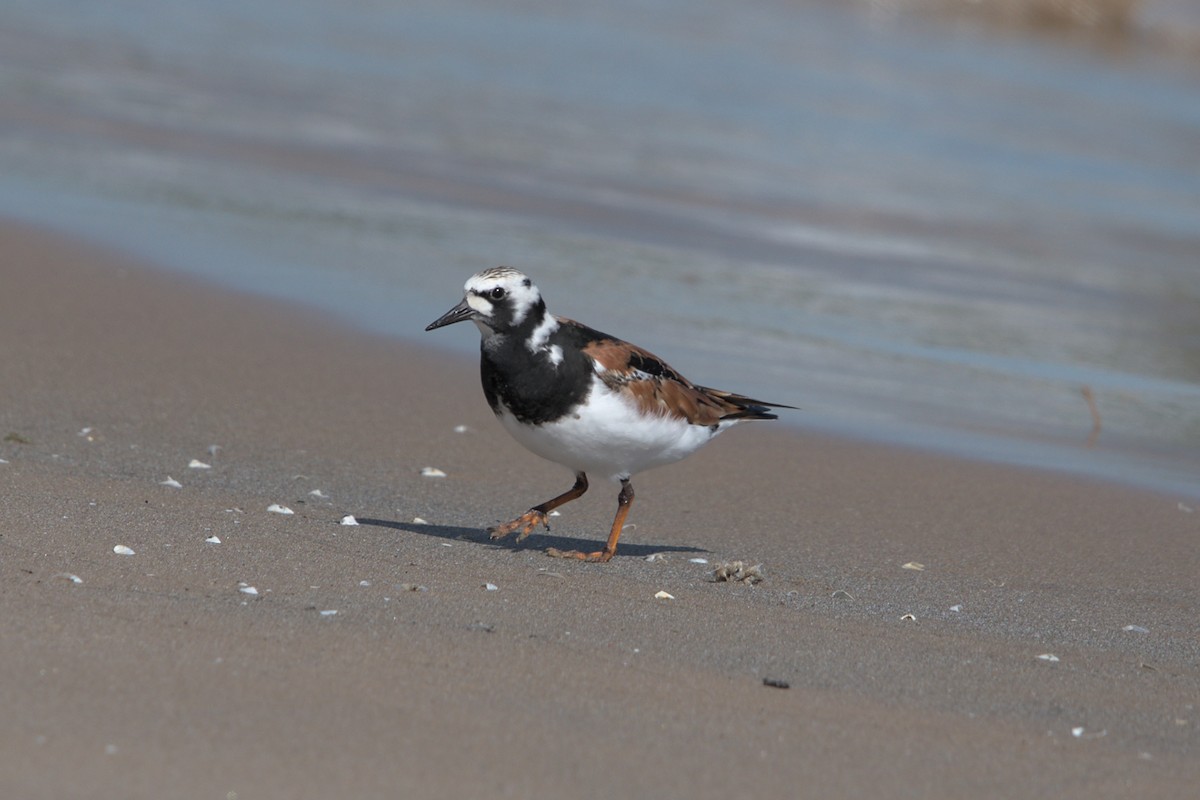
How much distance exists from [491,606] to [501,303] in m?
1.22

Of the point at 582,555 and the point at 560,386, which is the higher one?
the point at 560,386

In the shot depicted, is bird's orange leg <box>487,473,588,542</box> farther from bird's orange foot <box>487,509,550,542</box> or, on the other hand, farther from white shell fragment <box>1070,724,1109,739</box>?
white shell fragment <box>1070,724,1109,739</box>

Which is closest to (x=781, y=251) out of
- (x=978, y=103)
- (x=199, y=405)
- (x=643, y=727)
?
(x=199, y=405)

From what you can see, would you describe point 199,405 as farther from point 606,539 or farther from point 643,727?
point 643,727

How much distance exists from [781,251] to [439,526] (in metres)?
6.03

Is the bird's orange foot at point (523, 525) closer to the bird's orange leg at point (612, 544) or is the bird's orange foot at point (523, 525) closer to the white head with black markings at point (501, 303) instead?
the bird's orange leg at point (612, 544)

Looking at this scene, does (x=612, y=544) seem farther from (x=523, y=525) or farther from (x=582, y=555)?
(x=523, y=525)

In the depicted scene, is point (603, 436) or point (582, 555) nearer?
point (603, 436)

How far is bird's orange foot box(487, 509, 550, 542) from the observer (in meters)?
5.51

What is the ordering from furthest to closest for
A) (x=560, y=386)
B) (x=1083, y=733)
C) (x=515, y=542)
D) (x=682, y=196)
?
1. (x=682, y=196)
2. (x=515, y=542)
3. (x=560, y=386)
4. (x=1083, y=733)

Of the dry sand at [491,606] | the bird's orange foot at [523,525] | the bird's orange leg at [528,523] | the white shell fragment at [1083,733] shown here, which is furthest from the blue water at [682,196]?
the white shell fragment at [1083,733]

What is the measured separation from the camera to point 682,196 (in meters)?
12.8

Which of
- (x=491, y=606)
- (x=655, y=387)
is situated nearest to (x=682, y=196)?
(x=655, y=387)

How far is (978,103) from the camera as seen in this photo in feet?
64.4
